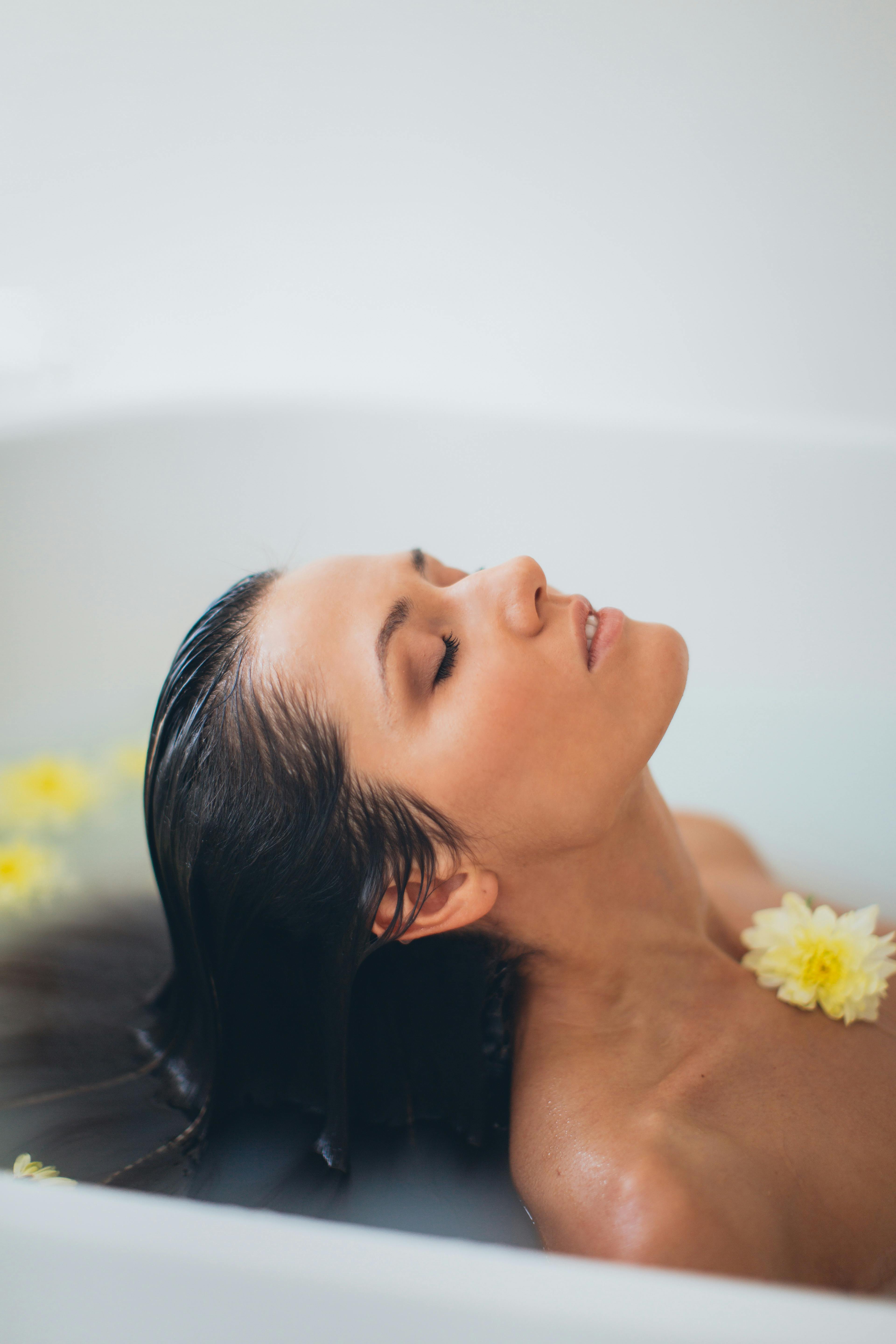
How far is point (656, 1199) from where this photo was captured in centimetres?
71

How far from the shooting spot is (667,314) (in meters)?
1.47

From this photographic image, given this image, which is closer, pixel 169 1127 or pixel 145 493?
pixel 169 1127

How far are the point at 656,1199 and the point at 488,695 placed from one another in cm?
37

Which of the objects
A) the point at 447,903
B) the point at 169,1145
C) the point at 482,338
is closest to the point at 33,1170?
the point at 169,1145

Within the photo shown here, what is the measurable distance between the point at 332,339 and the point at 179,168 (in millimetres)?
333

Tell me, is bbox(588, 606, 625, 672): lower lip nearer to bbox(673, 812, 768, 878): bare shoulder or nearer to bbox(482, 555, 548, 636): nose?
bbox(482, 555, 548, 636): nose

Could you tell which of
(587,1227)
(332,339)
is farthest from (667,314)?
(587,1227)

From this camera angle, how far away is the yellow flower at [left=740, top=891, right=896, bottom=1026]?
2.97 feet

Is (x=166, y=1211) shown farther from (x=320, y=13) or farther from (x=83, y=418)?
(x=320, y=13)

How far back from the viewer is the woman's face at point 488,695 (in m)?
0.75

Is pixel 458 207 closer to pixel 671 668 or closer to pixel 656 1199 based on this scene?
pixel 671 668

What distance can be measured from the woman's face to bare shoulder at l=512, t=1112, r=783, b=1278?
0.22m

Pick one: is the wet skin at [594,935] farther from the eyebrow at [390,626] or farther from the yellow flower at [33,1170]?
the yellow flower at [33,1170]

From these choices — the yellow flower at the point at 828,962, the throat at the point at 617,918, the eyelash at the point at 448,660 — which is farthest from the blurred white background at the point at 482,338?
the eyelash at the point at 448,660
